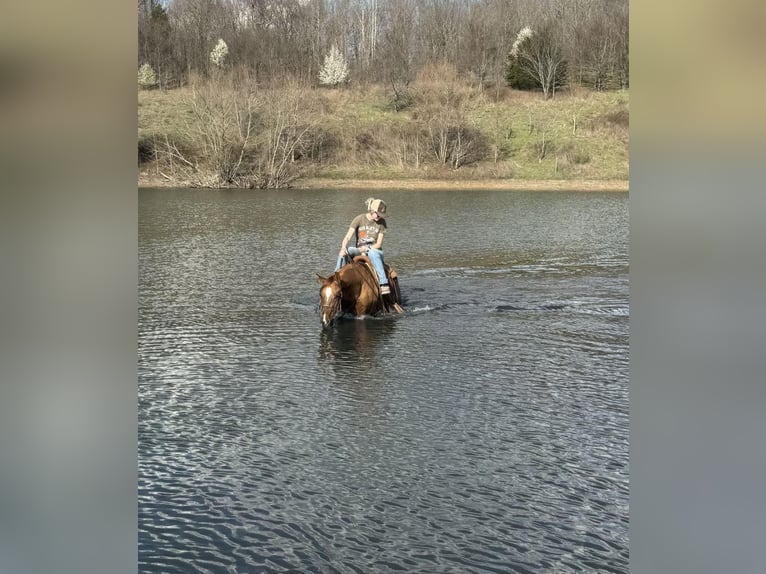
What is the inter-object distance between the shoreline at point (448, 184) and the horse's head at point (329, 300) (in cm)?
2864

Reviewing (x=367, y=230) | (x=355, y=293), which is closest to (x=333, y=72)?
(x=367, y=230)

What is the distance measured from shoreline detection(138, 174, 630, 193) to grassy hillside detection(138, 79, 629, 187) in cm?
62

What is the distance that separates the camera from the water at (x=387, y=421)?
491cm

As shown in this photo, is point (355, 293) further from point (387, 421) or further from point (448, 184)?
point (448, 184)

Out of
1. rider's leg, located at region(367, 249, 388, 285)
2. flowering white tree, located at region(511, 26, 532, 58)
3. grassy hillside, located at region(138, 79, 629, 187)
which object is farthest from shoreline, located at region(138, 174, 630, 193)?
rider's leg, located at region(367, 249, 388, 285)

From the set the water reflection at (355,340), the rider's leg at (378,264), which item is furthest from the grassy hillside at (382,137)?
the water reflection at (355,340)

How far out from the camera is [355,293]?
11883 mm

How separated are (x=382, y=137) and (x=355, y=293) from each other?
36.4 meters
